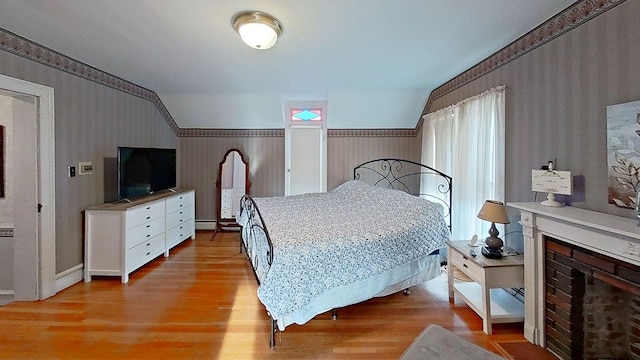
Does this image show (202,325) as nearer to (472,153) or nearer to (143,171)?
(143,171)

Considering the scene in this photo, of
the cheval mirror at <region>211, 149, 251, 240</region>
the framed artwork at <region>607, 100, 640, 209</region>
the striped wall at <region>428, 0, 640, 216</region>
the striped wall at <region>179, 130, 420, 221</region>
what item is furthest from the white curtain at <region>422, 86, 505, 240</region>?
the cheval mirror at <region>211, 149, 251, 240</region>

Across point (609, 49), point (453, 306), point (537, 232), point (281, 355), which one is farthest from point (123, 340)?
point (609, 49)

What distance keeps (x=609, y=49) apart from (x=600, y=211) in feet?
3.63

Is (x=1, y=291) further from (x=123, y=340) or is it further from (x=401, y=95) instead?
(x=401, y=95)

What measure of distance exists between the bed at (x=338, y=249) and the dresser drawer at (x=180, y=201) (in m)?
1.43

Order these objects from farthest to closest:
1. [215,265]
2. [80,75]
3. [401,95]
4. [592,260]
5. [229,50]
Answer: [401,95] < [215,265] < [80,75] < [229,50] < [592,260]

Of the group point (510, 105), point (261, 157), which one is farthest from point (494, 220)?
point (261, 157)

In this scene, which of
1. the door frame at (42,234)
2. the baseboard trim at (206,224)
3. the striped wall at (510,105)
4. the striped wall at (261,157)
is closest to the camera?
the striped wall at (510,105)

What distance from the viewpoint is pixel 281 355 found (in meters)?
2.15

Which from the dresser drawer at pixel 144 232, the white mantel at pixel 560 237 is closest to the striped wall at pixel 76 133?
the dresser drawer at pixel 144 232

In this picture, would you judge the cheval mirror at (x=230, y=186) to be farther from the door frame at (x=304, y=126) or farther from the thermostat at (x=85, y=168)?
the thermostat at (x=85, y=168)

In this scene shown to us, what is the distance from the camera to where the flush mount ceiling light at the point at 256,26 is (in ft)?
7.67

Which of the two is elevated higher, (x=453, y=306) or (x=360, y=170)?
(x=360, y=170)

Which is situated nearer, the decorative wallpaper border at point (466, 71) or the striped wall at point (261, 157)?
the decorative wallpaper border at point (466, 71)
